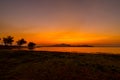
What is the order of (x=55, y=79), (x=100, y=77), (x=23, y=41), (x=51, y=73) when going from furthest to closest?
(x=23, y=41) < (x=51, y=73) < (x=100, y=77) < (x=55, y=79)

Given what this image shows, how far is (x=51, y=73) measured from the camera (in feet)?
54.6

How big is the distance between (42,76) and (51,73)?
1.37m

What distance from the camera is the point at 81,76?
51.4 ft

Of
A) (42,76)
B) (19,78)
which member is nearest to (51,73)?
(42,76)

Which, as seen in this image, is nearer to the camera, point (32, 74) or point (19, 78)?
point (19, 78)

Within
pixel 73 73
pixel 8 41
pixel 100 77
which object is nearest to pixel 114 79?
pixel 100 77

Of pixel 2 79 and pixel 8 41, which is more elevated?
pixel 8 41

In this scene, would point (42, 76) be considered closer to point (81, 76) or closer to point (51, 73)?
point (51, 73)

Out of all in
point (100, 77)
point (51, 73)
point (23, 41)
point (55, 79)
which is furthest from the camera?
point (23, 41)

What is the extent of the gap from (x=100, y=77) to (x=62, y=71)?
438 cm

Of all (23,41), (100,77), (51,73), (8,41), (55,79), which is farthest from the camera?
(23,41)

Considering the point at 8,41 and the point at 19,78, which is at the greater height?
the point at 8,41

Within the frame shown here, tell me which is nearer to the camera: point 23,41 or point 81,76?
point 81,76

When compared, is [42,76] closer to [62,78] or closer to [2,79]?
[62,78]
